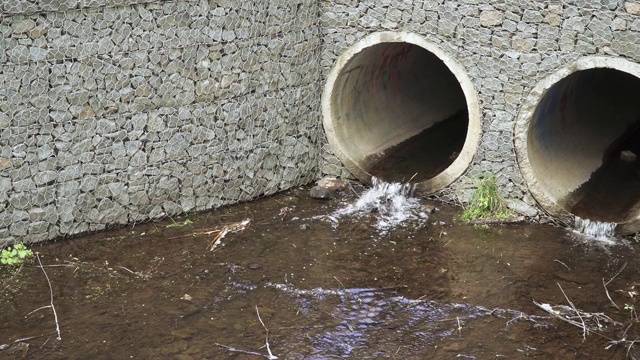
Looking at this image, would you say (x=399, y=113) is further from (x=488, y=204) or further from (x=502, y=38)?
(x=502, y=38)

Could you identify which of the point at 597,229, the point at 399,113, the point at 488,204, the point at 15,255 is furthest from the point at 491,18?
the point at 15,255

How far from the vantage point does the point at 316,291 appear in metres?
8.55

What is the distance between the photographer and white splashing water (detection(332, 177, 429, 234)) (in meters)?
10.2

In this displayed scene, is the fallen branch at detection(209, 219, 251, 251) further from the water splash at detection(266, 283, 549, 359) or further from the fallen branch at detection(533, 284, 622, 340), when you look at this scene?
the fallen branch at detection(533, 284, 622, 340)

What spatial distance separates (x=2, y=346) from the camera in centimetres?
747

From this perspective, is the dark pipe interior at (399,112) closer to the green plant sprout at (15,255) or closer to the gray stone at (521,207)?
the gray stone at (521,207)

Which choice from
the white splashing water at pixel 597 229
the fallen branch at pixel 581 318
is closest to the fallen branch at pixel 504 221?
the white splashing water at pixel 597 229

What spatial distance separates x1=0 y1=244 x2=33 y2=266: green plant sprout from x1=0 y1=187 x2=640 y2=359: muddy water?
0.19 meters

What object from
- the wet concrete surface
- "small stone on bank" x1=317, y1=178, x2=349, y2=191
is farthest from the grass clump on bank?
"small stone on bank" x1=317, y1=178, x2=349, y2=191

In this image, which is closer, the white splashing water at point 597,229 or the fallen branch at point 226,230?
the fallen branch at point 226,230

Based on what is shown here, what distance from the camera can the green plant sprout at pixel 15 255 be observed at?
8896mm

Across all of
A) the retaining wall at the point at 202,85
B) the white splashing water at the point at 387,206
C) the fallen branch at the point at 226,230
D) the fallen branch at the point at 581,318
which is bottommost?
the fallen branch at the point at 226,230

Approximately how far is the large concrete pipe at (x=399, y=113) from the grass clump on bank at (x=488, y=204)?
39cm

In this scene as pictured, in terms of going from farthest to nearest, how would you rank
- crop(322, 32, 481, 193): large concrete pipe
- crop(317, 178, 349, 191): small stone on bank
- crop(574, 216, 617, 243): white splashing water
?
crop(317, 178, 349, 191): small stone on bank → crop(322, 32, 481, 193): large concrete pipe → crop(574, 216, 617, 243): white splashing water
